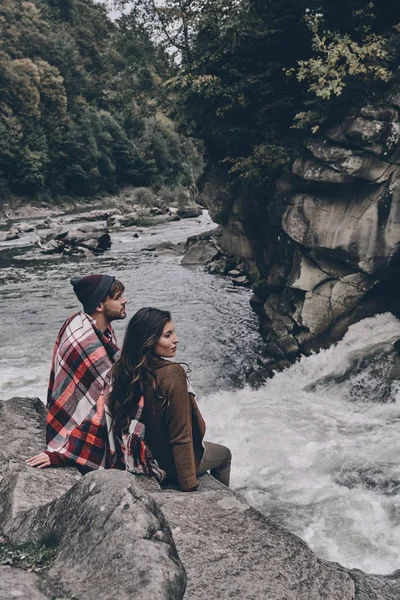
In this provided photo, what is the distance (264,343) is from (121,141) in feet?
203

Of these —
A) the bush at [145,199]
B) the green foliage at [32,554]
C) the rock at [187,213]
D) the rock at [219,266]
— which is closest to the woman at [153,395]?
the green foliage at [32,554]

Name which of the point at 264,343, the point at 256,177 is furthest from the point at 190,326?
the point at 256,177

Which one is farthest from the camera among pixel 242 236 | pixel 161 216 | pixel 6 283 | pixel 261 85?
pixel 161 216

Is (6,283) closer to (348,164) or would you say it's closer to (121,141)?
(348,164)

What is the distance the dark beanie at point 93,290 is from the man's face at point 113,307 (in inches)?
2.0

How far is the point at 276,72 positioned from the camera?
11242mm

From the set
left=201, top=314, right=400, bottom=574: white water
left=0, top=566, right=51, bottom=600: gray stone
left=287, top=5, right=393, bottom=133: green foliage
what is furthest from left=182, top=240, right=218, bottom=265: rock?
left=0, top=566, right=51, bottom=600: gray stone

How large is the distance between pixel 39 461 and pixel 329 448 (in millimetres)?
4406

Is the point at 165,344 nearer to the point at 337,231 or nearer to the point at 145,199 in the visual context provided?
the point at 337,231

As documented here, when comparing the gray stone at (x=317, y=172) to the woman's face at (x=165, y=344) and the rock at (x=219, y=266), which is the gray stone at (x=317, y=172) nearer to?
the woman's face at (x=165, y=344)

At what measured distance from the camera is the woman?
11.6ft

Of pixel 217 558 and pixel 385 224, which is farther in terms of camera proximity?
pixel 385 224

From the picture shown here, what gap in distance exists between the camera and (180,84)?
12.3 meters

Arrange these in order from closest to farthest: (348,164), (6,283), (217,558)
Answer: (217,558)
(348,164)
(6,283)
